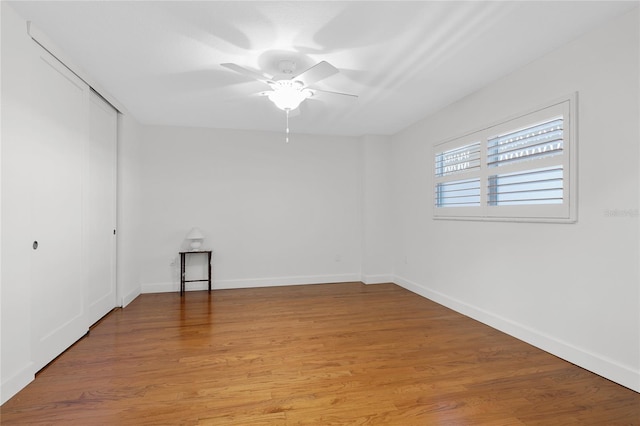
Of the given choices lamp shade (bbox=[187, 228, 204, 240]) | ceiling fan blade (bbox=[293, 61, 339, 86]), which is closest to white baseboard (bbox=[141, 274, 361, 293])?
lamp shade (bbox=[187, 228, 204, 240])

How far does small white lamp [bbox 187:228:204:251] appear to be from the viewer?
4.59 metres

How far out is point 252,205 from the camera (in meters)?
5.07

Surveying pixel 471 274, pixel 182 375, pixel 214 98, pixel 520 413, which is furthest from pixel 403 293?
pixel 214 98

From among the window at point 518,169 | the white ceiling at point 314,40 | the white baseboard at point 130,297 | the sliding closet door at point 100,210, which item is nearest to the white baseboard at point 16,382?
the sliding closet door at point 100,210

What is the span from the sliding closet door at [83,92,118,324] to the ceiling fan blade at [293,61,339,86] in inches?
87.7

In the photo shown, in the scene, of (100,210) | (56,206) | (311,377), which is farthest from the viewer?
(100,210)

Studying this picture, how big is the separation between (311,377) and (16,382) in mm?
1908

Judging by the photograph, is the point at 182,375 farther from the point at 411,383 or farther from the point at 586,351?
the point at 586,351

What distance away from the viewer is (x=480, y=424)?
1.74 m

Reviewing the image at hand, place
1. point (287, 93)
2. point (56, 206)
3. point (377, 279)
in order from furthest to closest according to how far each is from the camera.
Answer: point (377, 279) < point (287, 93) < point (56, 206)

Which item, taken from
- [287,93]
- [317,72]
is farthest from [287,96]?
[317,72]

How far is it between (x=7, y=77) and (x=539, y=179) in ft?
13.1

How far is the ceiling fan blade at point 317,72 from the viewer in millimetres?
2293

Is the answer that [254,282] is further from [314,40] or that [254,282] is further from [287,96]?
[314,40]
